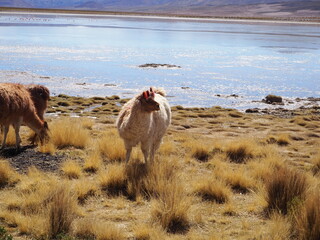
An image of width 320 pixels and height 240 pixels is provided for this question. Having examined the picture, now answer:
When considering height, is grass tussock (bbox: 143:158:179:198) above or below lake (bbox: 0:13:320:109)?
above

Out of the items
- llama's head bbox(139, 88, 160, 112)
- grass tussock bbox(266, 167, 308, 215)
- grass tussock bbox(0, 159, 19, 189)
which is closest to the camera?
grass tussock bbox(266, 167, 308, 215)

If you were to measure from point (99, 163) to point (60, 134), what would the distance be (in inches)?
55.5

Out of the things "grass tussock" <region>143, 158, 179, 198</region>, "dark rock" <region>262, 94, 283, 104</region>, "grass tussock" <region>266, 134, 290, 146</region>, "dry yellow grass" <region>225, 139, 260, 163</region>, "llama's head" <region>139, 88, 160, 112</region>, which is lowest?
"dark rock" <region>262, 94, 283, 104</region>

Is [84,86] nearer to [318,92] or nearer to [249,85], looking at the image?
A: [249,85]

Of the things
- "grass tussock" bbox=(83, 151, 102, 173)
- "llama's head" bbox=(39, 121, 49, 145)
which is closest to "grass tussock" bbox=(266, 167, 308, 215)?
"grass tussock" bbox=(83, 151, 102, 173)

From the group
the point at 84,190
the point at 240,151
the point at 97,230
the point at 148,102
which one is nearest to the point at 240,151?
the point at 240,151

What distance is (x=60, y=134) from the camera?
7.76m

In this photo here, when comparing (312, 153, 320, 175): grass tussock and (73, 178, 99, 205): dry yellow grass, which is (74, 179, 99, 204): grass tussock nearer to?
(73, 178, 99, 205): dry yellow grass

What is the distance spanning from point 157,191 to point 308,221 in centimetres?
189

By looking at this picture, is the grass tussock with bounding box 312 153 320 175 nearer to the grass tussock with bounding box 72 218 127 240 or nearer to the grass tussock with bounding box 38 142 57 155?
the grass tussock with bounding box 72 218 127 240

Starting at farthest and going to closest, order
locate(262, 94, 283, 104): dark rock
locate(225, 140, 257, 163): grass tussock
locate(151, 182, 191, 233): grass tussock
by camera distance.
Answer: locate(262, 94, 283, 104): dark rock < locate(225, 140, 257, 163): grass tussock < locate(151, 182, 191, 233): grass tussock

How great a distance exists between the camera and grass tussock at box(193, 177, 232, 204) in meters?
5.59

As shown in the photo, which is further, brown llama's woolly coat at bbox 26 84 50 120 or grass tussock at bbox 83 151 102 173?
brown llama's woolly coat at bbox 26 84 50 120

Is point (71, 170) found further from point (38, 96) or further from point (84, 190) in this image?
point (38, 96)
